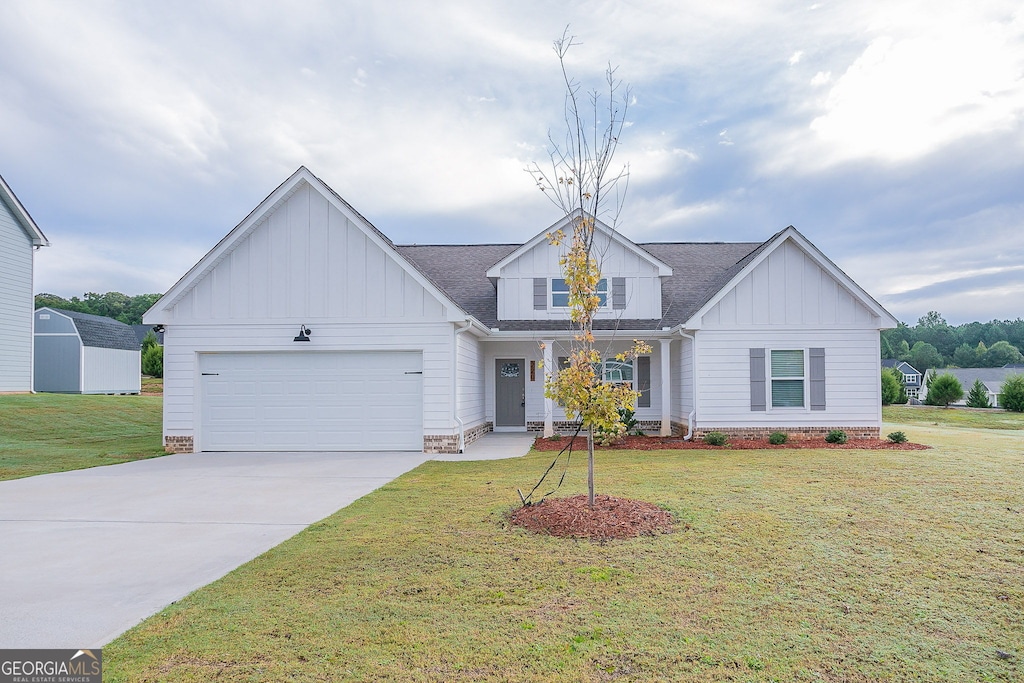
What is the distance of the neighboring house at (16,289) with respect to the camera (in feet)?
70.7

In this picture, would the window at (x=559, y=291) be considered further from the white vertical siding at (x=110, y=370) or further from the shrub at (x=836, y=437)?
the white vertical siding at (x=110, y=370)

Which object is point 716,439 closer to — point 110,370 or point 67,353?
point 67,353

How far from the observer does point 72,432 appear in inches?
685

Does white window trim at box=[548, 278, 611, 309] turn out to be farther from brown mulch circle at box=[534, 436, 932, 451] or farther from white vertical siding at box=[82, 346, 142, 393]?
white vertical siding at box=[82, 346, 142, 393]

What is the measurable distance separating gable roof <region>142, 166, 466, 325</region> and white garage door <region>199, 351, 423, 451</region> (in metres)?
1.37

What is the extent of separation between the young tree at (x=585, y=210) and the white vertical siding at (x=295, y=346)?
595 cm

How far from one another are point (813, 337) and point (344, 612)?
46.7 feet

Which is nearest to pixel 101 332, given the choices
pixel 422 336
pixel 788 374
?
pixel 422 336

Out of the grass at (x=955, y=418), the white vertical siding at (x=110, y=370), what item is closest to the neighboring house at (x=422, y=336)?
the grass at (x=955, y=418)

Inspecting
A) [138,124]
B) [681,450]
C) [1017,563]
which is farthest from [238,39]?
[1017,563]

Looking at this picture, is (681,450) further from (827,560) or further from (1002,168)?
(1002,168)

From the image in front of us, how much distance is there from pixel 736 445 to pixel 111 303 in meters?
64.6

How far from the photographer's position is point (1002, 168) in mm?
17750

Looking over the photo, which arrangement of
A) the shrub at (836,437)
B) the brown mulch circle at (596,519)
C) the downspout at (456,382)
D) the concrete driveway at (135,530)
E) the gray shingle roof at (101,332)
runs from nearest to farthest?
1. the concrete driveway at (135,530)
2. the brown mulch circle at (596,519)
3. the downspout at (456,382)
4. the shrub at (836,437)
5. the gray shingle roof at (101,332)
